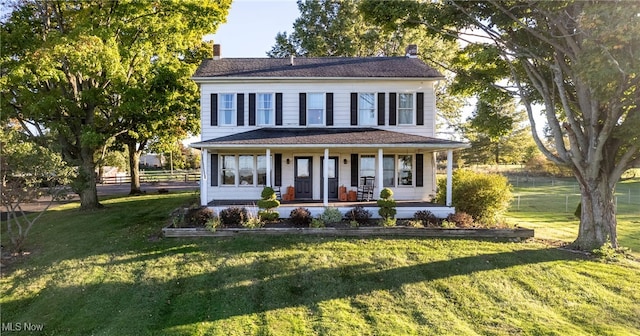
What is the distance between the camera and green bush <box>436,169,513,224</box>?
42.7 feet

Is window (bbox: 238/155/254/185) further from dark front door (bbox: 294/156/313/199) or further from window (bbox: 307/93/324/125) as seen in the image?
window (bbox: 307/93/324/125)

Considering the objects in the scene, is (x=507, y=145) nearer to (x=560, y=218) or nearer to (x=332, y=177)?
(x=560, y=218)

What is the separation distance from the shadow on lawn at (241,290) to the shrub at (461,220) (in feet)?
8.03

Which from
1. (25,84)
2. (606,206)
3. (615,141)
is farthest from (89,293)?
(615,141)

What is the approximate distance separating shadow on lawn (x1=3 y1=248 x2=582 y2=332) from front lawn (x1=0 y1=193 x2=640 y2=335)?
29 millimetres

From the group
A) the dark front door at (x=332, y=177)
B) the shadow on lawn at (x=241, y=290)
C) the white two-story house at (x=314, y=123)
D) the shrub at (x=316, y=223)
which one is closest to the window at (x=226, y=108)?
the white two-story house at (x=314, y=123)

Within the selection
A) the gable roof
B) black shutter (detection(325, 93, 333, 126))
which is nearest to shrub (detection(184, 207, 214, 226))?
the gable roof

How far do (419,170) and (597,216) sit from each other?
6.78 metres

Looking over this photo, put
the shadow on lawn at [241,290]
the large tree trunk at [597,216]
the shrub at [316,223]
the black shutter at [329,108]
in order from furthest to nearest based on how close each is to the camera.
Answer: the black shutter at [329,108] → the shrub at [316,223] → the large tree trunk at [597,216] → the shadow on lawn at [241,290]

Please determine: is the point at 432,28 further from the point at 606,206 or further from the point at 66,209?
the point at 66,209

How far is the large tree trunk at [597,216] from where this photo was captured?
35.6 ft

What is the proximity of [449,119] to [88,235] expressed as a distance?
1023 inches

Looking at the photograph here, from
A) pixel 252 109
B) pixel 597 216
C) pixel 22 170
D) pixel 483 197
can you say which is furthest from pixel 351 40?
pixel 22 170

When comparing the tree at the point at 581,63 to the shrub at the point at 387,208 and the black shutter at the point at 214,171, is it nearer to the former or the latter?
the shrub at the point at 387,208
